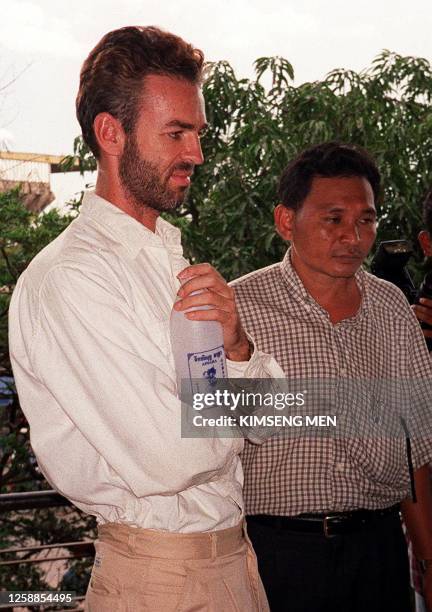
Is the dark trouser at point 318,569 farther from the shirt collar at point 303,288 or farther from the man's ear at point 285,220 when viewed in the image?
the man's ear at point 285,220

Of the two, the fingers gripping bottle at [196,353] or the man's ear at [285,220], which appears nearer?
the fingers gripping bottle at [196,353]

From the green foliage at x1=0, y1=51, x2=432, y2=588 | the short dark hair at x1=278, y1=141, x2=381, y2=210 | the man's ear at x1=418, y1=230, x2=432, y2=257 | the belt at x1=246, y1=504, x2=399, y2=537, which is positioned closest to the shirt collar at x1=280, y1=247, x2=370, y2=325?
the short dark hair at x1=278, y1=141, x2=381, y2=210

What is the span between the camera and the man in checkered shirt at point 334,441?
1.76 metres

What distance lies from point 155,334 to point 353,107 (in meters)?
3.06

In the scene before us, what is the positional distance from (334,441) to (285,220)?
57cm

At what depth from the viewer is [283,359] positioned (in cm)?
185

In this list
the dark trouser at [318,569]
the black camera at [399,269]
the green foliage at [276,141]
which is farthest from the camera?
the green foliage at [276,141]

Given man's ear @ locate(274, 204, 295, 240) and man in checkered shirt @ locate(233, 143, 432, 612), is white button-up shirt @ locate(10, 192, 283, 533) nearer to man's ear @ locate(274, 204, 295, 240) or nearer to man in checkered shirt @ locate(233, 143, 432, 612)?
man in checkered shirt @ locate(233, 143, 432, 612)

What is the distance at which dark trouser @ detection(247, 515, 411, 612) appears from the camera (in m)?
1.75

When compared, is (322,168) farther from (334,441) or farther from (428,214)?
(334,441)

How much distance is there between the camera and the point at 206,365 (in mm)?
1173

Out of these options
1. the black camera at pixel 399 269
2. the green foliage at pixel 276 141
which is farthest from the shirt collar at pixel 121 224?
the green foliage at pixel 276 141

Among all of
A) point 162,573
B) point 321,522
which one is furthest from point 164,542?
point 321,522

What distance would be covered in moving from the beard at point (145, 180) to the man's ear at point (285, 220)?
736mm
